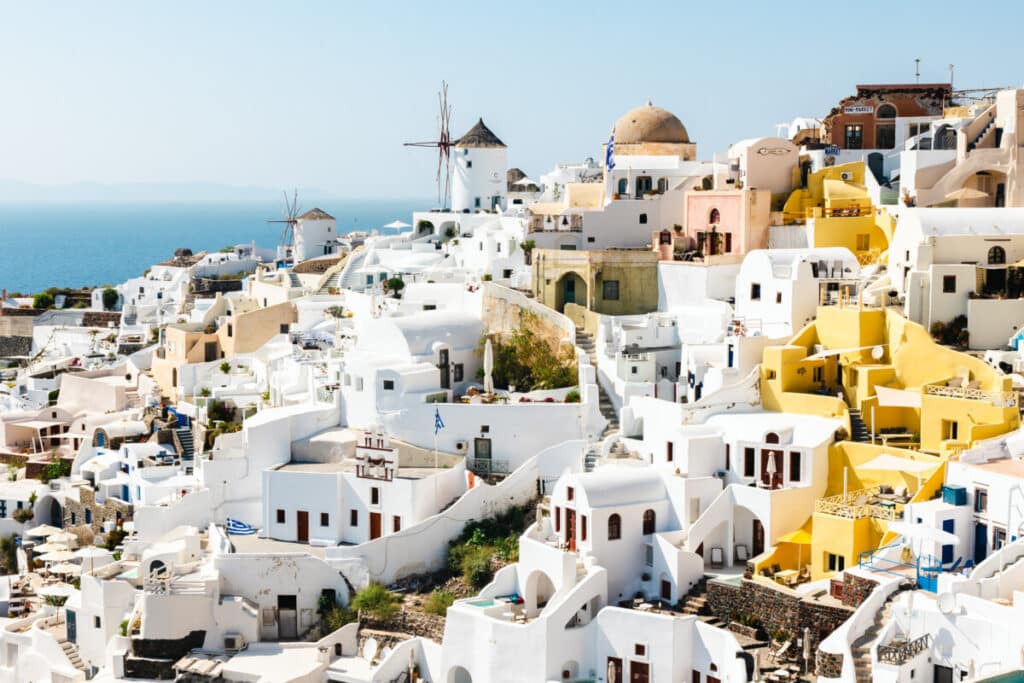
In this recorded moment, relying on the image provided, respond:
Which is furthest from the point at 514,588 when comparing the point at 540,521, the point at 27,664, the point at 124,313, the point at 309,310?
the point at 124,313

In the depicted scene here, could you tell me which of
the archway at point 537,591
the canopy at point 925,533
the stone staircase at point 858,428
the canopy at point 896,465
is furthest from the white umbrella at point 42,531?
the canopy at point 925,533

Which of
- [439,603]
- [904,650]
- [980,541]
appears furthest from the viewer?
[439,603]

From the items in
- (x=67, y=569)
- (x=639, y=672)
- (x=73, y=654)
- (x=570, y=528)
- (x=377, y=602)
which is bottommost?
(x=73, y=654)

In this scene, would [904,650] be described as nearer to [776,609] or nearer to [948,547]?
[948,547]

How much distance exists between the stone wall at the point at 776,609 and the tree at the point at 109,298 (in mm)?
43244

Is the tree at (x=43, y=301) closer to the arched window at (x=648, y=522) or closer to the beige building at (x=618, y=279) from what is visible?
the beige building at (x=618, y=279)

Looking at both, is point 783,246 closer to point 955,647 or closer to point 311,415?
point 311,415

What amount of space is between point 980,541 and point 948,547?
671 mm

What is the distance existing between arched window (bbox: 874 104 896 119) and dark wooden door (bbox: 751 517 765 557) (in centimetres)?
2132

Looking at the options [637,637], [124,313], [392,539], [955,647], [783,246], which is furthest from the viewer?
[124,313]

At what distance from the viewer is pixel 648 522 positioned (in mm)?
29500

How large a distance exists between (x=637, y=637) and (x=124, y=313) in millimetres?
37135

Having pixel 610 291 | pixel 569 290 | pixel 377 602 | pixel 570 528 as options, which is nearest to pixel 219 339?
pixel 569 290

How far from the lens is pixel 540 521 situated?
3027 centimetres
